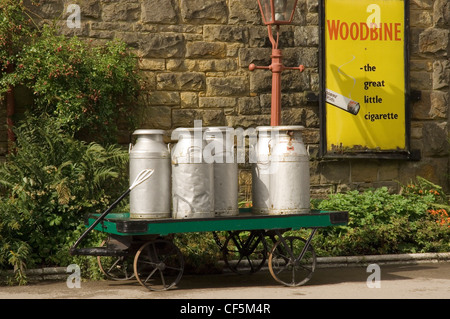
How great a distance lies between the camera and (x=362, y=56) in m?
9.95

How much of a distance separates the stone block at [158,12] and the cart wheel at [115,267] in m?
3.44

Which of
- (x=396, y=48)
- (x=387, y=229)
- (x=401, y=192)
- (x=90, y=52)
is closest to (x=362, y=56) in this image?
(x=396, y=48)

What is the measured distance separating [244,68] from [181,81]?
2.87 feet

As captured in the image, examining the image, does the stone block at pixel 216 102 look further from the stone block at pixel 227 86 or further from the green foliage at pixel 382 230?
the green foliage at pixel 382 230

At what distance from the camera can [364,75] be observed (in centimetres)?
996

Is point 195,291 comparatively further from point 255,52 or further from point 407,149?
point 407,149

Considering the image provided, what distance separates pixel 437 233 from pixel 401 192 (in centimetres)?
166

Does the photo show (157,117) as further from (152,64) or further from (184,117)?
(152,64)

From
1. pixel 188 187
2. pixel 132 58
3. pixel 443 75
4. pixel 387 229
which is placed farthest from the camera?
pixel 443 75

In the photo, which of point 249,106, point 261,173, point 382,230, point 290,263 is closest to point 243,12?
point 249,106

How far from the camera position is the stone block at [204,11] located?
9.36 metres

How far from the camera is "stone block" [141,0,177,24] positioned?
30.2 feet
